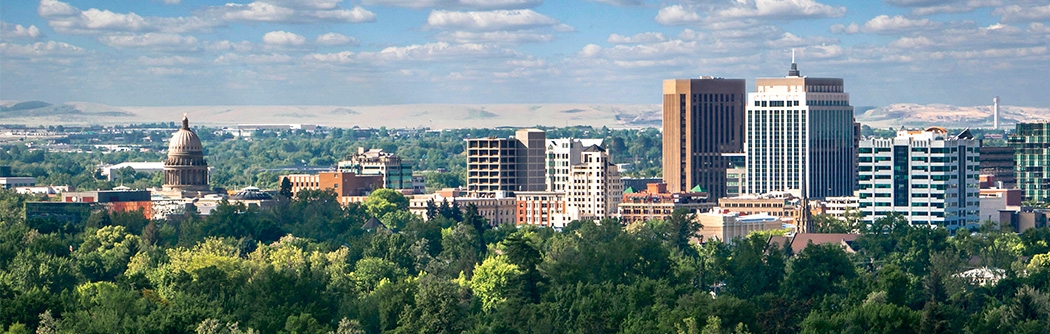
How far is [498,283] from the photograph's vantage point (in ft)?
429

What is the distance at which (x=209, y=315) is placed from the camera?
339ft

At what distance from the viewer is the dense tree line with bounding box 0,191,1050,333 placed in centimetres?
10581

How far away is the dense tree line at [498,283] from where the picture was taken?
106 m

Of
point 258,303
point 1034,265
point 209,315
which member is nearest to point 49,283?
point 258,303

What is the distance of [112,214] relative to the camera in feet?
654

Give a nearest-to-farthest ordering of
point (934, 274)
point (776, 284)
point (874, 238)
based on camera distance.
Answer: point (934, 274) < point (776, 284) < point (874, 238)

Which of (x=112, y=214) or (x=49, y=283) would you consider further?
(x=112, y=214)

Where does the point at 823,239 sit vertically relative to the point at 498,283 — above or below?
below

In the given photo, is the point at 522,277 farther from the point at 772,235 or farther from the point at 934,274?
the point at 772,235

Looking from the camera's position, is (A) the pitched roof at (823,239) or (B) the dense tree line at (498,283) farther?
(A) the pitched roof at (823,239)

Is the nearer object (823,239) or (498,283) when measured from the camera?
(498,283)

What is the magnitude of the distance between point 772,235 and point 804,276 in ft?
169

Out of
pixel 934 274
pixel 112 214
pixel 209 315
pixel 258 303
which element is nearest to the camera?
pixel 209 315

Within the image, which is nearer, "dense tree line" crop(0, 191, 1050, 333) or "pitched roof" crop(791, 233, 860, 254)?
"dense tree line" crop(0, 191, 1050, 333)
